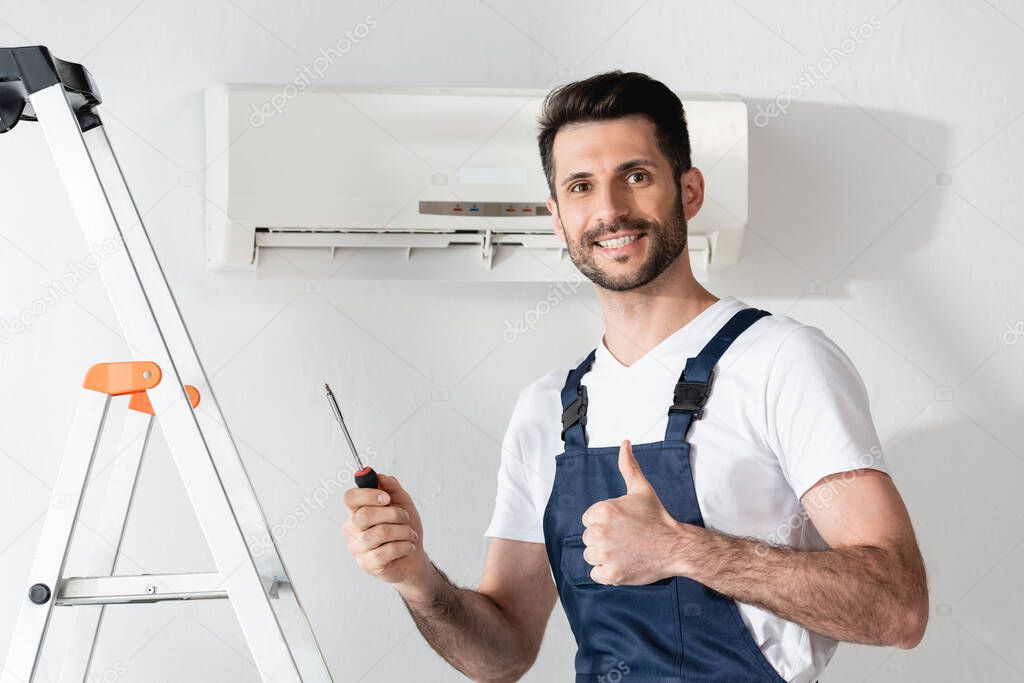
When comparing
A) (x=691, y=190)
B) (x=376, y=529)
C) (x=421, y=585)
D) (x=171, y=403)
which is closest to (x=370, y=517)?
(x=376, y=529)

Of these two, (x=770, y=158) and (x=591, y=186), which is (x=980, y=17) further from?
(x=591, y=186)

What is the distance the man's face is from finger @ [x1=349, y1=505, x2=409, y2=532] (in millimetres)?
403

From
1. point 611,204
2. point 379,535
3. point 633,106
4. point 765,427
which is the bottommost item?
point 379,535

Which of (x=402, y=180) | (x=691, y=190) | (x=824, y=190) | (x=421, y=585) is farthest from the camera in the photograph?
(x=824, y=190)

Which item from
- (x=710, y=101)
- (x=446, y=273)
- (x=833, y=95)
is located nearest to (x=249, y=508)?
(x=446, y=273)

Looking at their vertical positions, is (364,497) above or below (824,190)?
below

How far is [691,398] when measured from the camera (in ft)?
4.18

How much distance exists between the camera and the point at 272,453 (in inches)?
69.0

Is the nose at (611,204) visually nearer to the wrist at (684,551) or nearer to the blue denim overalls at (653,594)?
the blue denim overalls at (653,594)

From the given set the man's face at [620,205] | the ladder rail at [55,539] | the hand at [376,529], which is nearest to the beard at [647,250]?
the man's face at [620,205]

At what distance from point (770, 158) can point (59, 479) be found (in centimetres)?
129

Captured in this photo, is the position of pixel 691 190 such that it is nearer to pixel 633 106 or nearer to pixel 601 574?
pixel 633 106

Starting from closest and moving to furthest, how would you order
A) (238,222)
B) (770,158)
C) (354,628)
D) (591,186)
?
(591,186) < (238,222) < (354,628) < (770,158)

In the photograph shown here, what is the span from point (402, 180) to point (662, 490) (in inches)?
26.3
